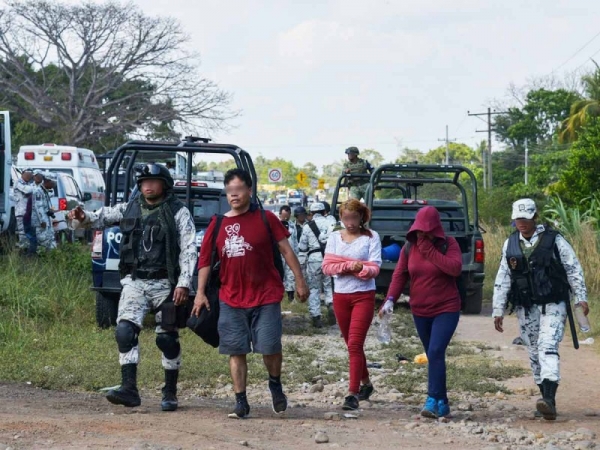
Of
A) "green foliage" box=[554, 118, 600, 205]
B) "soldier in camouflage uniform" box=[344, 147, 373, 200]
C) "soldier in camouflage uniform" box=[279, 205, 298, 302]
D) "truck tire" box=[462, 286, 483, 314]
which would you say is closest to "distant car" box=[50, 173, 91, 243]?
"soldier in camouflage uniform" box=[279, 205, 298, 302]

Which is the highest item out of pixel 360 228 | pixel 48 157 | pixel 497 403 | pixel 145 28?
pixel 145 28

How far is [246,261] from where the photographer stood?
7852 millimetres

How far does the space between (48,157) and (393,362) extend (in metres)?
19.0

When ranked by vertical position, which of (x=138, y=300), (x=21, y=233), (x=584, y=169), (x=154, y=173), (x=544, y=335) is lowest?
(x=544, y=335)

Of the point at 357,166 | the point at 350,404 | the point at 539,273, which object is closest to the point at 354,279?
the point at 350,404

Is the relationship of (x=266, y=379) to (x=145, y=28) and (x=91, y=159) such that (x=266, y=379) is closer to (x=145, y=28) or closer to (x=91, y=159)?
(x=91, y=159)

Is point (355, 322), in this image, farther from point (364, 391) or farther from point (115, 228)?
point (115, 228)

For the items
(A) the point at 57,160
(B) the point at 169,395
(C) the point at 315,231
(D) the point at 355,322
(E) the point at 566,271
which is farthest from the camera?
(A) the point at 57,160

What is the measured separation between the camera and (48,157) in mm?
28719

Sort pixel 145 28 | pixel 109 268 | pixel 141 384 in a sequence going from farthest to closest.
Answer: pixel 145 28 < pixel 109 268 < pixel 141 384

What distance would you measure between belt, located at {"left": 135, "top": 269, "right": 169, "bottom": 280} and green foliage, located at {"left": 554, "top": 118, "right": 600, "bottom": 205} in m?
14.6

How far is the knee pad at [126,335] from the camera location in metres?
7.92

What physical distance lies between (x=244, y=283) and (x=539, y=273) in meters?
2.15

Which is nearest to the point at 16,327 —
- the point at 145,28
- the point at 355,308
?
the point at 355,308
